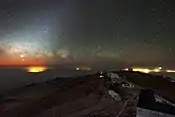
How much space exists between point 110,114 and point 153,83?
28 cm

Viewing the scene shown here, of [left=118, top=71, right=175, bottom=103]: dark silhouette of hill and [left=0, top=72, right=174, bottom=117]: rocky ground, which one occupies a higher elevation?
[left=118, top=71, right=175, bottom=103]: dark silhouette of hill

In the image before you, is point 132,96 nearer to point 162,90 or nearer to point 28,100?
point 162,90

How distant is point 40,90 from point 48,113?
0.21 m

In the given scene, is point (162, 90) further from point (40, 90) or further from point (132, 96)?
point (40, 90)

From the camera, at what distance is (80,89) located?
5.28ft

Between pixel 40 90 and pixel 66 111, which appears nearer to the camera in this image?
pixel 66 111

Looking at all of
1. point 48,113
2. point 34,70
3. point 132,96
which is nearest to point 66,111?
point 48,113

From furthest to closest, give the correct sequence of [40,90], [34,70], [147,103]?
[34,70], [40,90], [147,103]

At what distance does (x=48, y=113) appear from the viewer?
58.9 inches

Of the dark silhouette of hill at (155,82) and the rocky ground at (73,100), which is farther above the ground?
the dark silhouette of hill at (155,82)

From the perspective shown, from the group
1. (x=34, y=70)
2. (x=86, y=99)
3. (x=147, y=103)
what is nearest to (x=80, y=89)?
(x=86, y=99)

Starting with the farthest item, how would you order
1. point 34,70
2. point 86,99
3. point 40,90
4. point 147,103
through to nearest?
point 34,70, point 40,90, point 86,99, point 147,103

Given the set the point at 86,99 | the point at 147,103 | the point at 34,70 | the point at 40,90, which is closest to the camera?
the point at 147,103

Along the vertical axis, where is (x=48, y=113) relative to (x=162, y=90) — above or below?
below
